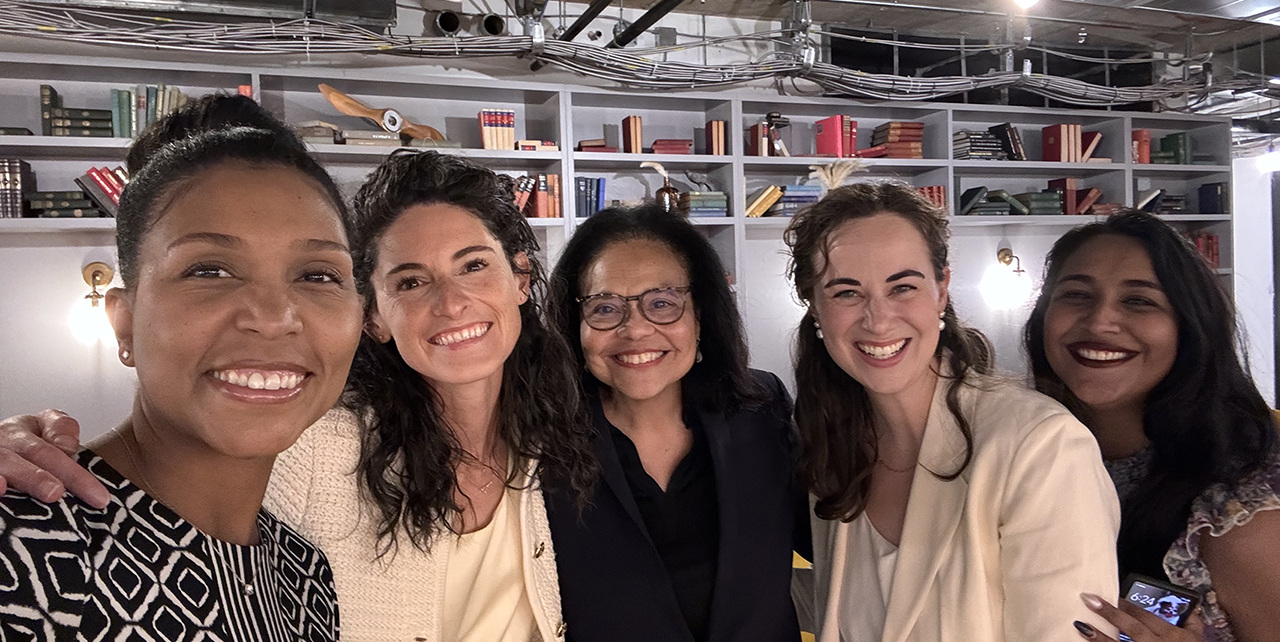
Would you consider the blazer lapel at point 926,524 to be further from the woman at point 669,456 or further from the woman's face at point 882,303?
the woman at point 669,456

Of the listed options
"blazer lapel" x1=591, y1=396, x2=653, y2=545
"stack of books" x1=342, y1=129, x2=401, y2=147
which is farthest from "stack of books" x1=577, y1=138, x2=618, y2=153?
"blazer lapel" x1=591, y1=396, x2=653, y2=545

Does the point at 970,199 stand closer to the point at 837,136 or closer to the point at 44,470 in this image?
the point at 837,136

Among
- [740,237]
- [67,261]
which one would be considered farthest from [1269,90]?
[67,261]

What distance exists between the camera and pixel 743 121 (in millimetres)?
5305

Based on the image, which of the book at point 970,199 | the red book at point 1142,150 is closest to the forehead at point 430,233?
the book at point 970,199

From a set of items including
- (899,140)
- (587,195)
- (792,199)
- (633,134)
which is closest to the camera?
(587,195)

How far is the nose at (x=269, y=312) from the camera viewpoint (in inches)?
38.1

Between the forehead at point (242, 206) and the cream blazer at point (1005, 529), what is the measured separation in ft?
4.10

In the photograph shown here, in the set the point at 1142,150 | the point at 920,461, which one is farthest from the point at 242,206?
the point at 1142,150

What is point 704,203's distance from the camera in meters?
4.88

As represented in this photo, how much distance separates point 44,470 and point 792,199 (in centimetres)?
471

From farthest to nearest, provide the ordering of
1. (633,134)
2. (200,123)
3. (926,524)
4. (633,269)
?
(633,134) → (633,269) → (926,524) → (200,123)

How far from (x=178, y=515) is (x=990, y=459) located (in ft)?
4.44

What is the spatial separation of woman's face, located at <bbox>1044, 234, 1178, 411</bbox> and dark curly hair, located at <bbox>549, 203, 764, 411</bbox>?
79 cm
